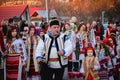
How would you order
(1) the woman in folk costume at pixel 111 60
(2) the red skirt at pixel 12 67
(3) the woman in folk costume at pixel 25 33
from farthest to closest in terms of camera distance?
(1) the woman in folk costume at pixel 111 60, (3) the woman in folk costume at pixel 25 33, (2) the red skirt at pixel 12 67

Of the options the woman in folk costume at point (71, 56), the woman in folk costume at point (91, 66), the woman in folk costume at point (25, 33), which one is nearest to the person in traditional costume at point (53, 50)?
the woman in folk costume at point (91, 66)

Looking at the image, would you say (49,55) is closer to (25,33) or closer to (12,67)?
(12,67)

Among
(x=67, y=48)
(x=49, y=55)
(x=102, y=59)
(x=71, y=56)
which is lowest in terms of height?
(x=71, y=56)

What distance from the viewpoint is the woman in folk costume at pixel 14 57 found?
34.0ft

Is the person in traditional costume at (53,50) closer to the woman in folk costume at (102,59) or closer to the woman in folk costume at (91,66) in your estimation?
the woman in folk costume at (91,66)

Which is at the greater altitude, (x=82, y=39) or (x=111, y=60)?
(x=82, y=39)

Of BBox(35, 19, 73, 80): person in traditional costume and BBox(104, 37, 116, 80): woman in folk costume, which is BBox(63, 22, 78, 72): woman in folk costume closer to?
BBox(104, 37, 116, 80): woman in folk costume

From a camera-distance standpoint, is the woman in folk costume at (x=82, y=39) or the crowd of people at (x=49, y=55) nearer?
the crowd of people at (x=49, y=55)

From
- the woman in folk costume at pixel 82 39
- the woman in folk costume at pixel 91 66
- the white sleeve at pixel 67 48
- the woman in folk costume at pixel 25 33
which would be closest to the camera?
the white sleeve at pixel 67 48

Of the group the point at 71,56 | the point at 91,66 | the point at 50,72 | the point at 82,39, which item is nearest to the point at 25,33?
the point at 91,66

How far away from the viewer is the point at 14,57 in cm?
1034

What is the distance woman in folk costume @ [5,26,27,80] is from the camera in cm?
1037

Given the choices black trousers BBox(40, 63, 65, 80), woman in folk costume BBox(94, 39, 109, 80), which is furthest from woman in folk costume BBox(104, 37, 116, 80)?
black trousers BBox(40, 63, 65, 80)

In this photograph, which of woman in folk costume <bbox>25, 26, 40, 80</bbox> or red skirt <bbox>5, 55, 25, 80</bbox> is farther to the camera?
woman in folk costume <bbox>25, 26, 40, 80</bbox>
